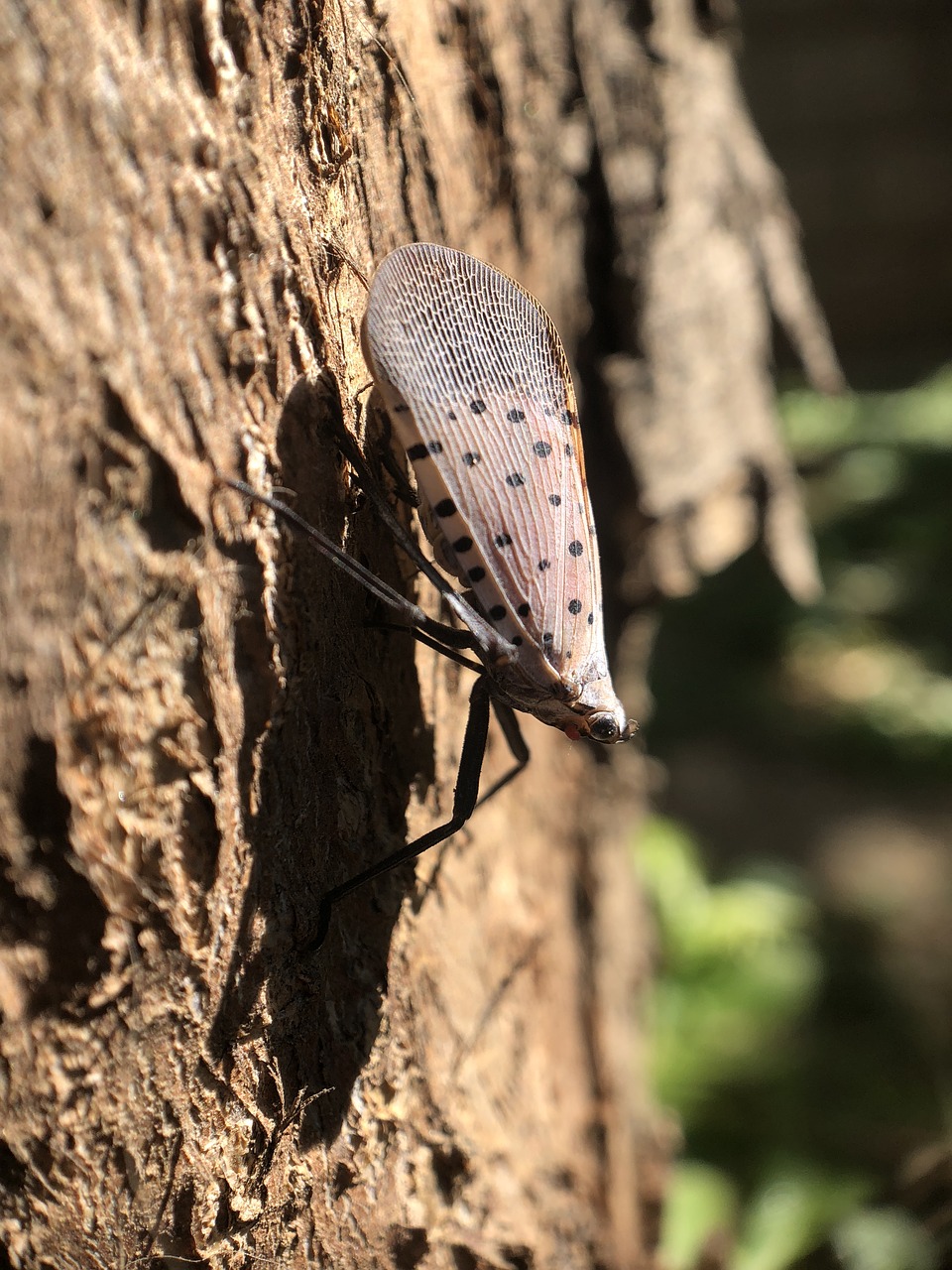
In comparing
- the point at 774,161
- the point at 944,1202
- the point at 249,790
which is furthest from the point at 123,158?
the point at 774,161

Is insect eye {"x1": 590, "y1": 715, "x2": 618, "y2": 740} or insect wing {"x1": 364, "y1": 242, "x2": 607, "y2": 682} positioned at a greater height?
insect wing {"x1": 364, "y1": 242, "x2": 607, "y2": 682}

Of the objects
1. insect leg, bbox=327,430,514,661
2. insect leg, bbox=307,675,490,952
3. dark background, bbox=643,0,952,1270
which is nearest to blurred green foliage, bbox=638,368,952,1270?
dark background, bbox=643,0,952,1270

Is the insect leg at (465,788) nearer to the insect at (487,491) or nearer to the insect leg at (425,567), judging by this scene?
the insect at (487,491)

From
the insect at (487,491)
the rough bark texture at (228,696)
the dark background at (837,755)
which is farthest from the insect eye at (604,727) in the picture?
the dark background at (837,755)

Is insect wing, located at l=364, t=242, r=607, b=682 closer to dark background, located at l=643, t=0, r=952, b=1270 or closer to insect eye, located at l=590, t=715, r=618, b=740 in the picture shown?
insect eye, located at l=590, t=715, r=618, b=740

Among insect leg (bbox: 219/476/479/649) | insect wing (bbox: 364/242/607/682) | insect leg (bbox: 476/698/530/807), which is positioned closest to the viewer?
insect leg (bbox: 219/476/479/649)

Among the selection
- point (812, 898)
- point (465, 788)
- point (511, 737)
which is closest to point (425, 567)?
point (465, 788)

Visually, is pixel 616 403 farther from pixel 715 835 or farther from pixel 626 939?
pixel 715 835
